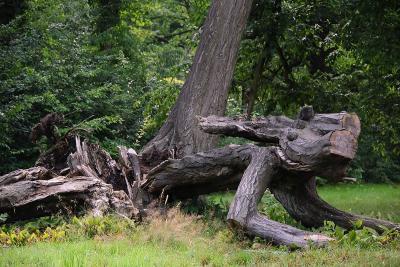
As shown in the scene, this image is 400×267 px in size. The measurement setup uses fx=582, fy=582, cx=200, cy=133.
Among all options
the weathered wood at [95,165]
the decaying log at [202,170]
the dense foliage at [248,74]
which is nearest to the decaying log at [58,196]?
the weathered wood at [95,165]

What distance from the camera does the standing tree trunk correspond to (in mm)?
11516

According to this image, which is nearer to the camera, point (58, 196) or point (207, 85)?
point (58, 196)

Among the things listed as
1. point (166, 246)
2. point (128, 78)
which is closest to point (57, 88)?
point (128, 78)

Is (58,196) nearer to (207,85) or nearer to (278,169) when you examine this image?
(278,169)

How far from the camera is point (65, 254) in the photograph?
688 cm

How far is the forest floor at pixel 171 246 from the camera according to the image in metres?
6.72

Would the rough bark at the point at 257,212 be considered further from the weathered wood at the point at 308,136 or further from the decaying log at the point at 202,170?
the decaying log at the point at 202,170

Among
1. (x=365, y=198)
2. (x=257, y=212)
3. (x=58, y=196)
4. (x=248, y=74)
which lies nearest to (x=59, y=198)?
(x=58, y=196)

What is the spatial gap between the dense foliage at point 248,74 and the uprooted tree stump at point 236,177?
379 cm

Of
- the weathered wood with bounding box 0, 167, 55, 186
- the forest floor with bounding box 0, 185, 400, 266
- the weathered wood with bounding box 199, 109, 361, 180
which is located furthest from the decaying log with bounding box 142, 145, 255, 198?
the weathered wood with bounding box 0, 167, 55, 186

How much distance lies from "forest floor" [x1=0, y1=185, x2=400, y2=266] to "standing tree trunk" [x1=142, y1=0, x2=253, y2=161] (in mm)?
1847

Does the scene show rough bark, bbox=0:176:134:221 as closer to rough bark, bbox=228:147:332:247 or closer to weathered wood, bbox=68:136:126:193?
weathered wood, bbox=68:136:126:193

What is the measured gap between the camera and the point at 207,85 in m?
11.7

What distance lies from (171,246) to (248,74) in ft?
32.4
